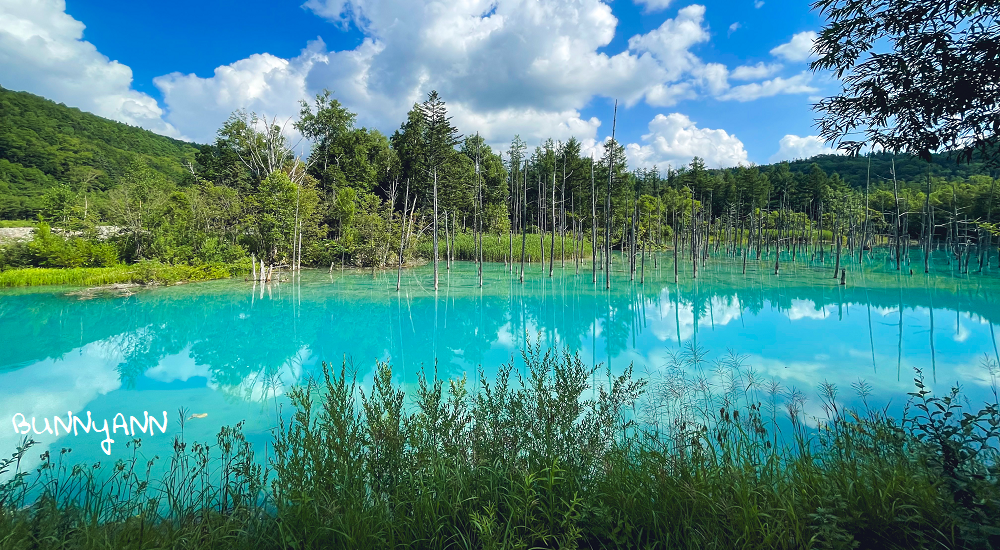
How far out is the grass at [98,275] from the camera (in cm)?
2112

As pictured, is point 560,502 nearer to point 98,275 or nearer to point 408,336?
point 408,336

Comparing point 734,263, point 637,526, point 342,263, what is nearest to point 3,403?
point 637,526

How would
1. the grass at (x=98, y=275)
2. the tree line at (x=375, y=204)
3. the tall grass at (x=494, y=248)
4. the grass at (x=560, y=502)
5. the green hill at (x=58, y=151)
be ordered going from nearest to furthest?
the grass at (x=560, y=502) → the grass at (x=98, y=275) → the tree line at (x=375, y=204) → the tall grass at (x=494, y=248) → the green hill at (x=58, y=151)

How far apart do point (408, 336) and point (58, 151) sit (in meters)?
65.8

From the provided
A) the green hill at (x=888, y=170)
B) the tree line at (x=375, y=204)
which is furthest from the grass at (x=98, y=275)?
the green hill at (x=888, y=170)

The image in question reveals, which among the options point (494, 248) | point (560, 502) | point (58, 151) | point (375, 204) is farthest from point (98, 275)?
point (58, 151)

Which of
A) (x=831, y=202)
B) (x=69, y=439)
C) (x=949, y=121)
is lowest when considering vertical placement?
(x=69, y=439)

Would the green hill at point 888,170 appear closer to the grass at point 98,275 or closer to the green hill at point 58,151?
the grass at point 98,275

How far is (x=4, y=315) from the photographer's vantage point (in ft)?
49.5

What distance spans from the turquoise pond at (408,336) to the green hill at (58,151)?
29.1 metres

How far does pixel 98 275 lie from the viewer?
851 inches

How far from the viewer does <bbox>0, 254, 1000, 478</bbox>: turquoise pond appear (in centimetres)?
796

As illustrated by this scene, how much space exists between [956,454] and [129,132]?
90.5 metres

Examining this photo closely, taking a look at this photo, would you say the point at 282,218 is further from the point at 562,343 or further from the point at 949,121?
the point at 949,121
